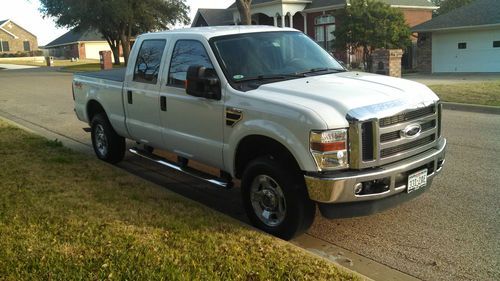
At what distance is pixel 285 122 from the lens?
4.39m

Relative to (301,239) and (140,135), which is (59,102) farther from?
(301,239)

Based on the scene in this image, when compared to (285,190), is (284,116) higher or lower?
higher

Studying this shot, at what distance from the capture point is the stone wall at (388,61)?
20.2 meters

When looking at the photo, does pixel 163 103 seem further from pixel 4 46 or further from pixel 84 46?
pixel 4 46

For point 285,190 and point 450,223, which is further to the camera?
point 450,223

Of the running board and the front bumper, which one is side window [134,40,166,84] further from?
the front bumper

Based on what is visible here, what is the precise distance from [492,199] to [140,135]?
4258 millimetres

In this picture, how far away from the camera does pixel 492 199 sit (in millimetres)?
5719

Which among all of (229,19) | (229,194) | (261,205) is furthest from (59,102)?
(229,19)

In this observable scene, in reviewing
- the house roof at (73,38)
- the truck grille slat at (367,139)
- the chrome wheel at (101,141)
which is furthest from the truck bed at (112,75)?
the house roof at (73,38)

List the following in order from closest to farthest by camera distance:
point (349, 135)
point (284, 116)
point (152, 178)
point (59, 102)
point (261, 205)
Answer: point (349, 135)
point (284, 116)
point (261, 205)
point (152, 178)
point (59, 102)

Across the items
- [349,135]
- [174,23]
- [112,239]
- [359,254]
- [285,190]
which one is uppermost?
[174,23]

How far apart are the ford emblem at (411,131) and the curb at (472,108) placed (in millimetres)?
8542

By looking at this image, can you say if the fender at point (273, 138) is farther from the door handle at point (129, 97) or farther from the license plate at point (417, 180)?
the door handle at point (129, 97)
